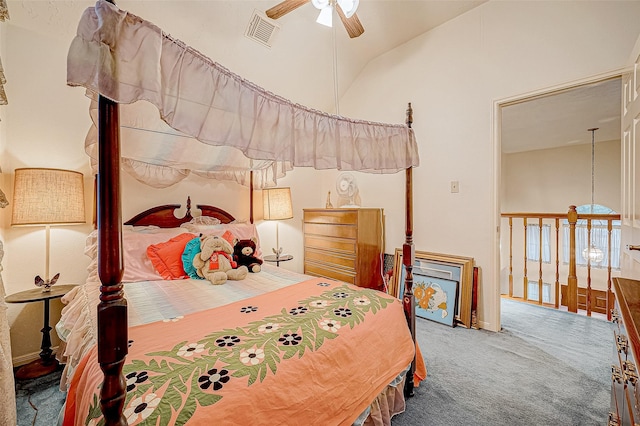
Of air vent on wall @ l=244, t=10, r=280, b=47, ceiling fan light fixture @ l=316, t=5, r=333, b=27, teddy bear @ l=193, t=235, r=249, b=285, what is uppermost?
air vent on wall @ l=244, t=10, r=280, b=47

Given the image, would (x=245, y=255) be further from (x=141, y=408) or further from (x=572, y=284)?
(x=572, y=284)

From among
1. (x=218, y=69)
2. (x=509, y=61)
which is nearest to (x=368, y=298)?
(x=218, y=69)

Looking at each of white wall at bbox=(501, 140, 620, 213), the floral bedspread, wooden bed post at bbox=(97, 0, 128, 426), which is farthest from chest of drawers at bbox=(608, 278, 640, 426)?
white wall at bbox=(501, 140, 620, 213)

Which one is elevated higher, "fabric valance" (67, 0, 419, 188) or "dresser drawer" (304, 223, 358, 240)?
"fabric valance" (67, 0, 419, 188)

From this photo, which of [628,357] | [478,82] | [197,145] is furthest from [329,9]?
[628,357]

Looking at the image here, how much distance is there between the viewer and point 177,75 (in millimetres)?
912

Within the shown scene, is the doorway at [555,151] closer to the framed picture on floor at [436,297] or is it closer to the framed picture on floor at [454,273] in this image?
the framed picture on floor at [454,273]

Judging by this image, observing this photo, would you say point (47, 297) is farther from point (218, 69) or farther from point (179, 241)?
point (218, 69)

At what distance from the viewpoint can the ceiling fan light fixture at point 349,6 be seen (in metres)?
1.94

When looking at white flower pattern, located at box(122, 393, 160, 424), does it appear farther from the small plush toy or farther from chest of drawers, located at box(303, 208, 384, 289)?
chest of drawers, located at box(303, 208, 384, 289)

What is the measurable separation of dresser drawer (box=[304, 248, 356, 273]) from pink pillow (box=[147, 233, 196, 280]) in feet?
5.58

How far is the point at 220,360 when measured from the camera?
0.98 m

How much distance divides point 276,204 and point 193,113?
7.48 feet

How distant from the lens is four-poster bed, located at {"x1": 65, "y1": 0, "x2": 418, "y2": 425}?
28.8 inches
